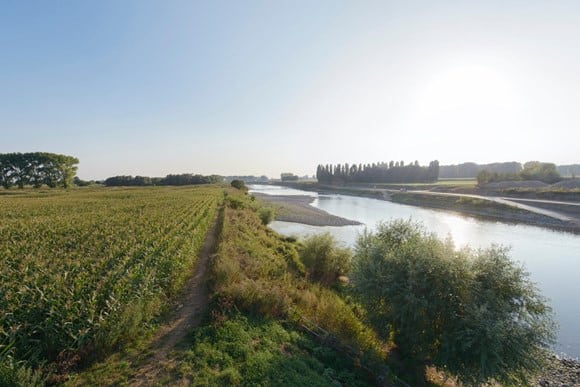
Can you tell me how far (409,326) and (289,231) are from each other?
81.3 ft

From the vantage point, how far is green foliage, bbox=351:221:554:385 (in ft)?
22.8

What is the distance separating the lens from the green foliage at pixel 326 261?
16.1m

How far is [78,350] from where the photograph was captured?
547 cm

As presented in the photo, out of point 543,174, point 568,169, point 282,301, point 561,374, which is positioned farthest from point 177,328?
point 568,169

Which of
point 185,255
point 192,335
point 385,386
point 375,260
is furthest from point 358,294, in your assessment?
point 185,255

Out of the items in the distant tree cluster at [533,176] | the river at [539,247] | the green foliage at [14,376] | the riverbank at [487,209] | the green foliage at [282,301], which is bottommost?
the river at [539,247]

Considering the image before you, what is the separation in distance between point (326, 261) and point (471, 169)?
189335 mm

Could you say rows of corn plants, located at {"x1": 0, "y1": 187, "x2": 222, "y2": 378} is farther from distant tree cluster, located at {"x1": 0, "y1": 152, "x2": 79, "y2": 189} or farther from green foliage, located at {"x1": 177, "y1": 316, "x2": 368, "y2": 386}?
distant tree cluster, located at {"x1": 0, "y1": 152, "x2": 79, "y2": 189}

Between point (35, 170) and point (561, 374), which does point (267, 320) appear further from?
point (35, 170)

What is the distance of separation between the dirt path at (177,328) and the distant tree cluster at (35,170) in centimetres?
7934

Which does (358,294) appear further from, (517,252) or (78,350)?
(517,252)

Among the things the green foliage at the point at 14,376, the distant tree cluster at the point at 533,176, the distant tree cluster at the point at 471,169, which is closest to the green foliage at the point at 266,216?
the green foliage at the point at 14,376

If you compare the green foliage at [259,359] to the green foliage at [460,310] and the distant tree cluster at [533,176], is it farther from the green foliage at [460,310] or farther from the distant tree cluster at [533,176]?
the distant tree cluster at [533,176]

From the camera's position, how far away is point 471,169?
164625 mm
